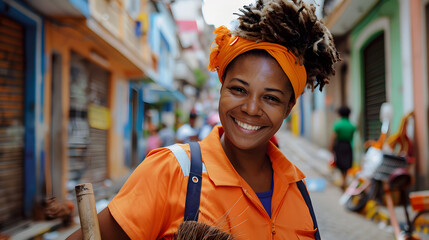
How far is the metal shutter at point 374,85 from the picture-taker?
353 inches

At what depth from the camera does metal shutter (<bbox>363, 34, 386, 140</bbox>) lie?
8.98m

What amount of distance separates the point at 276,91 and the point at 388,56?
772 centimetres

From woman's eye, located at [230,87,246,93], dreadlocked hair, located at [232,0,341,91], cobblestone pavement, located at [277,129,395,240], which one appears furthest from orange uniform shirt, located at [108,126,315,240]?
cobblestone pavement, located at [277,129,395,240]

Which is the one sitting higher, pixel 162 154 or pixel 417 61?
pixel 417 61

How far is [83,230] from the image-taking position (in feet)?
3.43

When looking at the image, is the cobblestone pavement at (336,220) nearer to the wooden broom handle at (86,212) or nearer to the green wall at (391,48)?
the green wall at (391,48)

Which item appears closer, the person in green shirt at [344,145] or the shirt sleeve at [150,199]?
the shirt sleeve at [150,199]

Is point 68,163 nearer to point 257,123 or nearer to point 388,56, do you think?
point 257,123

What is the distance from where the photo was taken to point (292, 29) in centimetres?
145

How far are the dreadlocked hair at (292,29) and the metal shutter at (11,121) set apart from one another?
16.8 ft

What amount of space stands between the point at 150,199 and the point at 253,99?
2.00 ft

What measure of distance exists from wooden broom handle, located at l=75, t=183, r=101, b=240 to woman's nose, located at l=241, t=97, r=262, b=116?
0.72 meters

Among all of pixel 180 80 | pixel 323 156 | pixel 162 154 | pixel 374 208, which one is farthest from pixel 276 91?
pixel 180 80

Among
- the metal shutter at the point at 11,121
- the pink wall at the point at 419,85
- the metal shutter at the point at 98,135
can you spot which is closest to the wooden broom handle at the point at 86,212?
the metal shutter at the point at 11,121
